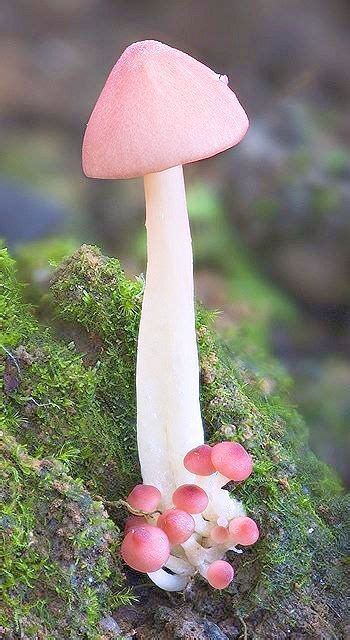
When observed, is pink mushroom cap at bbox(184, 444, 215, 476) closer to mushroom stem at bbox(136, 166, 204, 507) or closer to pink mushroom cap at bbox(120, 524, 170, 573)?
mushroom stem at bbox(136, 166, 204, 507)

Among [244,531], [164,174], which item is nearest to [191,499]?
[244,531]

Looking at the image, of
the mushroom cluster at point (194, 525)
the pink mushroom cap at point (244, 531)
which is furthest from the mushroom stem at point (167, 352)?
the pink mushroom cap at point (244, 531)

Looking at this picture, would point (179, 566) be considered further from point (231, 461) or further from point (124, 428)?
point (124, 428)

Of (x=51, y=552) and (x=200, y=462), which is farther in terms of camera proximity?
(x=200, y=462)

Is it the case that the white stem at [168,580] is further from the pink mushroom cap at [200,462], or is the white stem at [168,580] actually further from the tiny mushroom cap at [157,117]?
the tiny mushroom cap at [157,117]

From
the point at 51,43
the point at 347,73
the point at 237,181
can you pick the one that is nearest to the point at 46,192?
the point at 237,181

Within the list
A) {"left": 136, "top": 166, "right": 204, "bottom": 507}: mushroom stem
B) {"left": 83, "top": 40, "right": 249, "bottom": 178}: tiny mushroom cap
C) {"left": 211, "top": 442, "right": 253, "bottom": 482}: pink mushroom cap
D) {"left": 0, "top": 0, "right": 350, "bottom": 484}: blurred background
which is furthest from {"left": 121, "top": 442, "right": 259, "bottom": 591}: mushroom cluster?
{"left": 0, "top": 0, "right": 350, "bottom": 484}: blurred background

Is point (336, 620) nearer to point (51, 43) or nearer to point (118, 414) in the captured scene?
point (118, 414)
